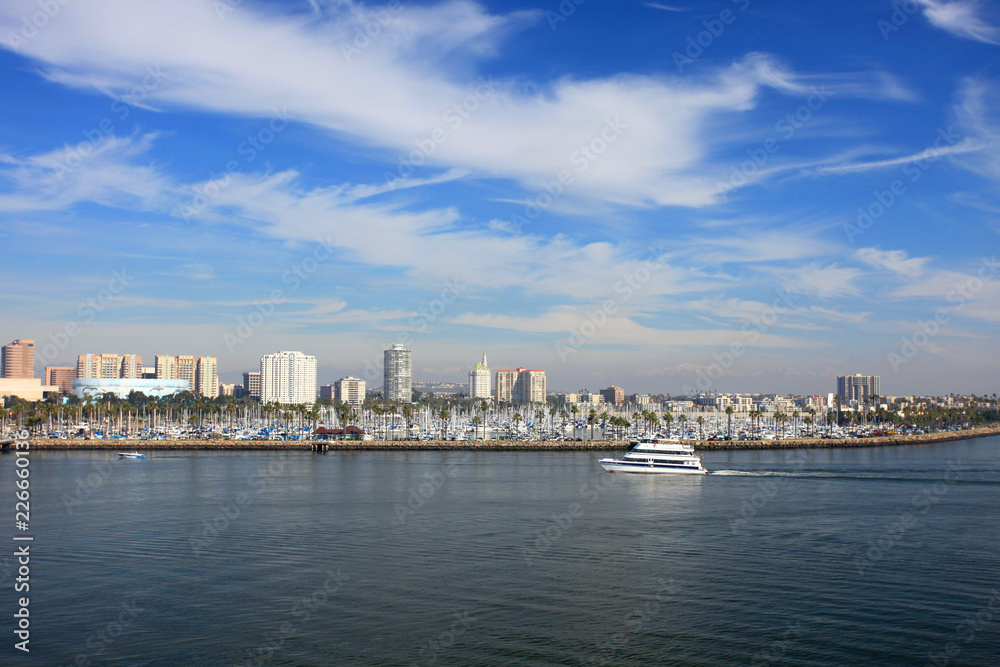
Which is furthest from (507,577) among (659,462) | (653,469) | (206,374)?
(206,374)

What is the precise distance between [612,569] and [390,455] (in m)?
44.5

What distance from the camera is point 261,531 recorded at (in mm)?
22453

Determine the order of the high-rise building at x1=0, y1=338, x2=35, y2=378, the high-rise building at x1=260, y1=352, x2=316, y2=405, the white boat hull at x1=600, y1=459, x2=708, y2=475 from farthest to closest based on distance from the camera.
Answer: the high-rise building at x1=260, y1=352, x2=316, y2=405 < the high-rise building at x1=0, y1=338, x2=35, y2=378 < the white boat hull at x1=600, y1=459, x2=708, y2=475

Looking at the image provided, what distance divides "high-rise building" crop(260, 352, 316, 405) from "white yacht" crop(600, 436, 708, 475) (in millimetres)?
150273

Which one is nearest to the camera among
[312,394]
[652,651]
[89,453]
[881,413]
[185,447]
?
[652,651]

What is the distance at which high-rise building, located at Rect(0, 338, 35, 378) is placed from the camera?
163375mm

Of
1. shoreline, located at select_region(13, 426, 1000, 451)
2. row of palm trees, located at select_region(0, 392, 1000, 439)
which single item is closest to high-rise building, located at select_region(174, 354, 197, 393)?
row of palm trees, located at select_region(0, 392, 1000, 439)

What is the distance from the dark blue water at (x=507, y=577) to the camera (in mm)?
12617

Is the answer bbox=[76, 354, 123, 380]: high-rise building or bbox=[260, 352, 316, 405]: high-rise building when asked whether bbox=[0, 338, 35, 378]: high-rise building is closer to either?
bbox=[76, 354, 123, 380]: high-rise building

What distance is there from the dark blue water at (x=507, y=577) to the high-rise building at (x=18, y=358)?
15467 centimetres

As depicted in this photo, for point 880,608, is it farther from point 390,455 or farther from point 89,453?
point 89,453

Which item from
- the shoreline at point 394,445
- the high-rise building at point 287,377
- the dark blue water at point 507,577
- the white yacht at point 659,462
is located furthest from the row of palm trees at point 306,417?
the high-rise building at point 287,377

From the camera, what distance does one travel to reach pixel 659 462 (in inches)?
1688

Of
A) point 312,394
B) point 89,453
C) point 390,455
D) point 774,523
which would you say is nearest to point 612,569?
point 774,523
